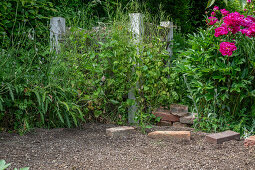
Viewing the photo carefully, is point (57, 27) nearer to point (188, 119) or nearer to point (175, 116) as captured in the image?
point (175, 116)

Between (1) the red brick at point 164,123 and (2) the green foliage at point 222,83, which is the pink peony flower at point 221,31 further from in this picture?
(1) the red brick at point 164,123

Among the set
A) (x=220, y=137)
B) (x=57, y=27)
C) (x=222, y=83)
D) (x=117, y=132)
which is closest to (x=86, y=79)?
(x=57, y=27)

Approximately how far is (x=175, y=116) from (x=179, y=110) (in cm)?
10

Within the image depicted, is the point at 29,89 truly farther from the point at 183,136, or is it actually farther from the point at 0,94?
the point at 183,136

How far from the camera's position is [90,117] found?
12.6ft

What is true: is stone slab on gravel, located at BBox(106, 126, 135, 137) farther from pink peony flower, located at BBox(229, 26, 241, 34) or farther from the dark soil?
pink peony flower, located at BBox(229, 26, 241, 34)

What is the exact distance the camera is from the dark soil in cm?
238

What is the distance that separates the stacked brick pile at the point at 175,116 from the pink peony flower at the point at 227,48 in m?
1.00

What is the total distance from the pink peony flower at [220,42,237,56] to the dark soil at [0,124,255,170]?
3.09 ft

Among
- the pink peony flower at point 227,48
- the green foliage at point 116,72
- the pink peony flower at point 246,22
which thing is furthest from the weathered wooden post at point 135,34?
the pink peony flower at point 246,22

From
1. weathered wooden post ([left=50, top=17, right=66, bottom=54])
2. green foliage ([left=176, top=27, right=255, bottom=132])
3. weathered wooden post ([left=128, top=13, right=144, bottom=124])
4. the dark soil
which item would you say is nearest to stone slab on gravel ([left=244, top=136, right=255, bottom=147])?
the dark soil

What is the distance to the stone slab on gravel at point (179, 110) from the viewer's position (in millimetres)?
3953

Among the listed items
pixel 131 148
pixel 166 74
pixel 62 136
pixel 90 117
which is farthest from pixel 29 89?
pixel 166 74

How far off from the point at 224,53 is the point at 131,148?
1.48m
